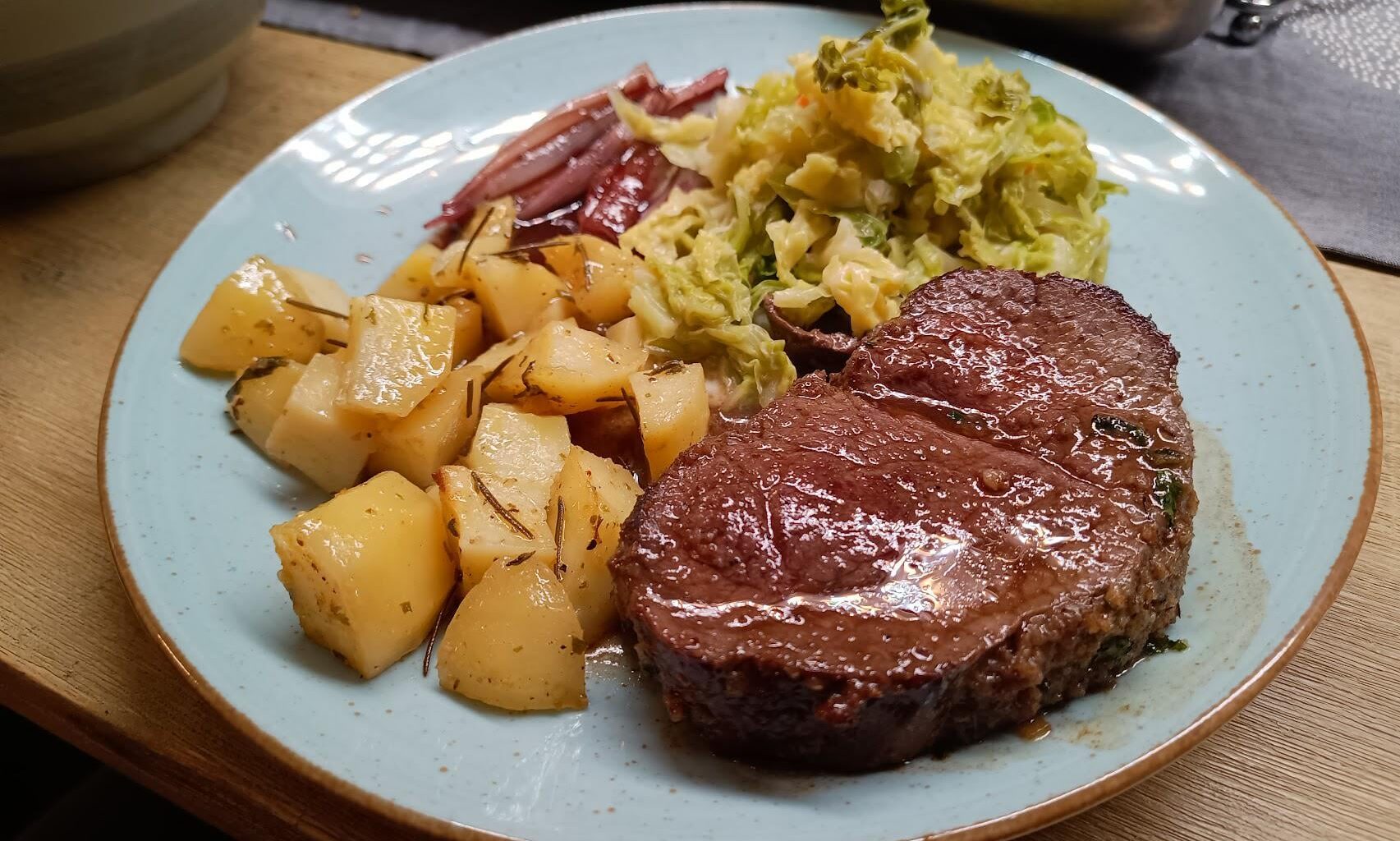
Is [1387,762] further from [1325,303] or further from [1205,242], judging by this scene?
[1205,242]

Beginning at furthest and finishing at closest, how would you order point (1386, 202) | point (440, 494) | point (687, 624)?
point (1386, 202) < point (440, 494) < point (687, 624)

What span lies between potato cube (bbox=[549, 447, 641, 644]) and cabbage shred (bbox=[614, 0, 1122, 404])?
26.7 inches

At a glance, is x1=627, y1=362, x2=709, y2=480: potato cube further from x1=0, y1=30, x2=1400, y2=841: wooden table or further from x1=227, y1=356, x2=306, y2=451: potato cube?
x1=0, y1=30, x2=1400, y2=841: wooden table

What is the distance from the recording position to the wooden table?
2.02 m

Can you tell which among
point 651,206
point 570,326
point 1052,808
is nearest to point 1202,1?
point 651,206

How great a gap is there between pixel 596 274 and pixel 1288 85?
9.68ft

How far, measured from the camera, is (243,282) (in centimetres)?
289

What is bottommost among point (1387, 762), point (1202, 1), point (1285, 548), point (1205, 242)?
point (1387, 762)

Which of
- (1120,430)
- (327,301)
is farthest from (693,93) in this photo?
(1120,430)

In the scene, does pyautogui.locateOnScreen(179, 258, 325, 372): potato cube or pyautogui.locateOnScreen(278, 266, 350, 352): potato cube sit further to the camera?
pyautogui.locateOnScreen(278, 266, 350, 352): potato cube

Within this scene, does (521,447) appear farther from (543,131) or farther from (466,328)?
(543,131)

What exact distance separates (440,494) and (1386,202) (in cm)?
329

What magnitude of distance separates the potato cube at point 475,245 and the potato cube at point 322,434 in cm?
48

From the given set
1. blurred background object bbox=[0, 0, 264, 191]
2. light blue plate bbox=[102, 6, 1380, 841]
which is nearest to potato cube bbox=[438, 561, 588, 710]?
light blue plate bbox=[102, 6, 1380, 841]
